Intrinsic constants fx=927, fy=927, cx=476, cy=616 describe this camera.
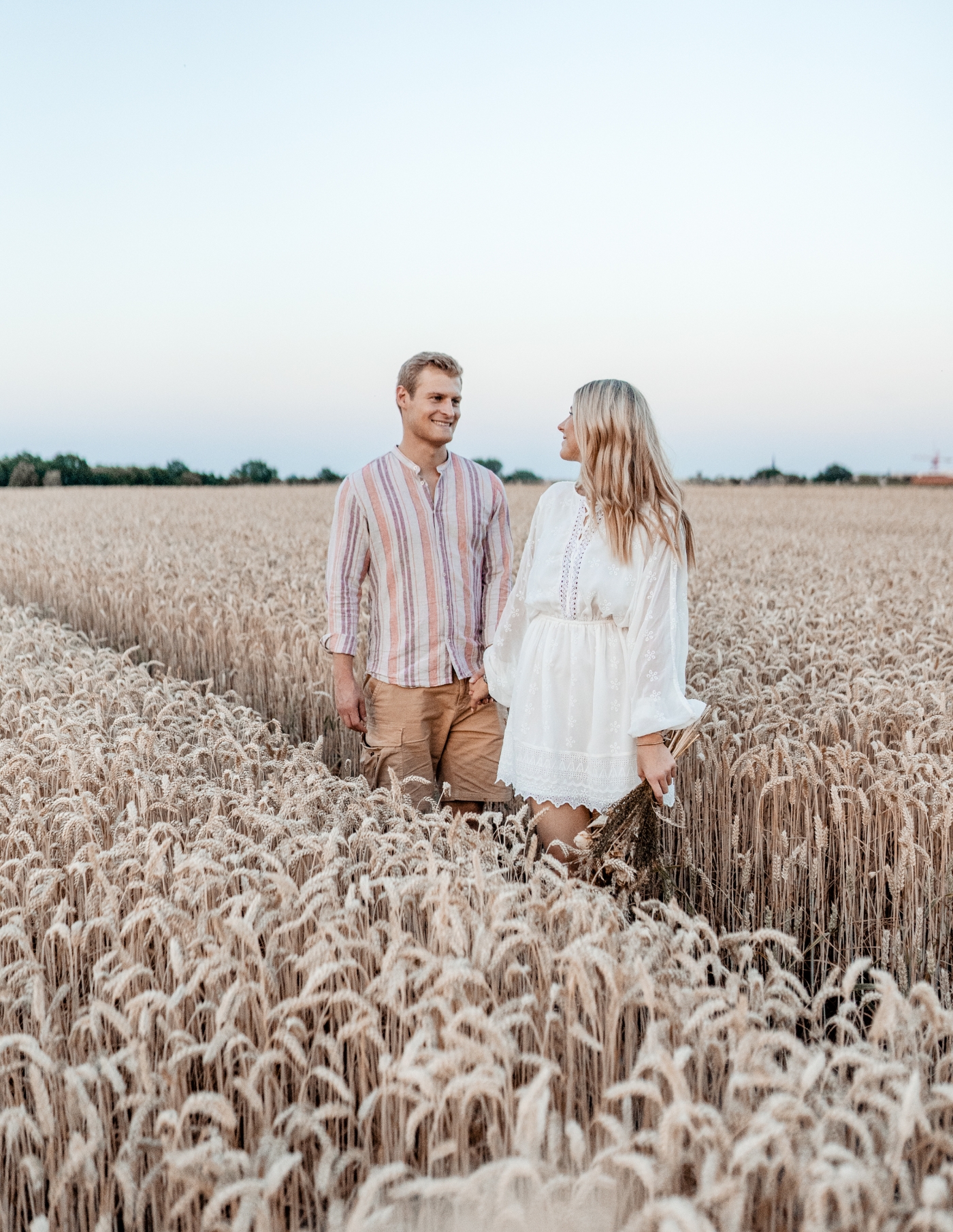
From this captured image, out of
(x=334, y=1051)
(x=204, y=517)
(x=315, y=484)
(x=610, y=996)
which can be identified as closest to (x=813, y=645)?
(x=610, y=996)

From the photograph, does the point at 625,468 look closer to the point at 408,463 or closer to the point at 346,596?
the point at 408,463

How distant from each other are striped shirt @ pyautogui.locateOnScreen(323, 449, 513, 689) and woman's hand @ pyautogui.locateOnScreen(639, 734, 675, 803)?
1.19 meters

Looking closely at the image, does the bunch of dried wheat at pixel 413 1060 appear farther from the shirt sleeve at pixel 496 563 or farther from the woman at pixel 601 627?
the shirt sleeve at pixel 496 563

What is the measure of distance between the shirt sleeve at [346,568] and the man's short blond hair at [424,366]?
51 centimetres

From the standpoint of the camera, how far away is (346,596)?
163 inches

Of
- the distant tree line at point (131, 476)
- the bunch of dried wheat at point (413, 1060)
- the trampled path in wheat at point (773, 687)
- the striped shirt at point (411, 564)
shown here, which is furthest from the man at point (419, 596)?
the distant tree line at point (131, 476)

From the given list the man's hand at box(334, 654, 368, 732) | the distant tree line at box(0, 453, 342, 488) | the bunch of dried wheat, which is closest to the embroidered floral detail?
the bunch of dried wheat

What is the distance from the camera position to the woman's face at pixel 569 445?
3.21m

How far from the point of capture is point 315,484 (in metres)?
50.1

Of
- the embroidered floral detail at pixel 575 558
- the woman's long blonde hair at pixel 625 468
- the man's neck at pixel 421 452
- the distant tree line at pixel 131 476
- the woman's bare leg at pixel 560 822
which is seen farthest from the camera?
the distant tree line at pixel 131 476

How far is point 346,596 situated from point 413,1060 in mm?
2457

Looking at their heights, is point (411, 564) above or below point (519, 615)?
above

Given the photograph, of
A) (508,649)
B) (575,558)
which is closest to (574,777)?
(508,649)

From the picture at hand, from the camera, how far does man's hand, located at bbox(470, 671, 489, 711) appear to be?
13.6 ft
